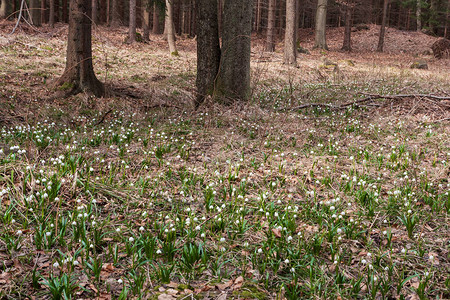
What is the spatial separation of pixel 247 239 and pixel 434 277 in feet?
5.45

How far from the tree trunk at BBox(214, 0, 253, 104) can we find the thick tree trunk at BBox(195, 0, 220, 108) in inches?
7.6

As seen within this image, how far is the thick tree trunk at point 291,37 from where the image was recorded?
56.5ft

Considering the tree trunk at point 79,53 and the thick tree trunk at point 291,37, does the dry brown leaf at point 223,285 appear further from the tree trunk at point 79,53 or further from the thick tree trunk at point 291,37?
the thick tree trunk at point 291,37

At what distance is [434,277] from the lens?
10.5 feet

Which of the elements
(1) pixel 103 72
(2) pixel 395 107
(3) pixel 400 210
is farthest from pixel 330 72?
(3) pixel 400 210

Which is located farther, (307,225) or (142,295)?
(307,225)

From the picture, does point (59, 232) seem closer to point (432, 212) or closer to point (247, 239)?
point (247, 239)

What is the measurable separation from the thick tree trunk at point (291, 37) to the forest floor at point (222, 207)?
961 cm

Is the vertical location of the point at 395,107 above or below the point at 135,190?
above

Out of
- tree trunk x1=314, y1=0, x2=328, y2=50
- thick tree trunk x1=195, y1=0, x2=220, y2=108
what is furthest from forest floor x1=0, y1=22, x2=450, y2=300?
tree trunk x1=314, y1=0, x2=328, y2=50

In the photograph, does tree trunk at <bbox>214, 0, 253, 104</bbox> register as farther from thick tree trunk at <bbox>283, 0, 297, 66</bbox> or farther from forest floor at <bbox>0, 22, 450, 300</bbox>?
thick tree trunk at <bbox>283, 0, 297, 66</bbox>

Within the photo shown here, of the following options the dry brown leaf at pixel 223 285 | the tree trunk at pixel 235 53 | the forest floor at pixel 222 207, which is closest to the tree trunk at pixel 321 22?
the forest floor at pixel 222 207

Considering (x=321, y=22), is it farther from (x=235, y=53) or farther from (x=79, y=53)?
(x=79, y=53)

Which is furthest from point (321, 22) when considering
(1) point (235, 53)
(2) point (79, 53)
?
(2) point (79, 53)
